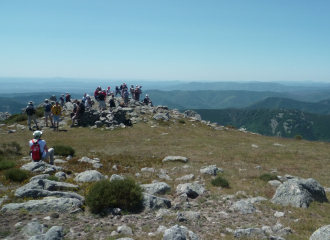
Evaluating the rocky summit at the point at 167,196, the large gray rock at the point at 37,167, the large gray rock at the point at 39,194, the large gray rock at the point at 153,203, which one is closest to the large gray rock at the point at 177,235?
the rocky summit at the point at 167,196

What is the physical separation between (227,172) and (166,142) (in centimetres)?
1142

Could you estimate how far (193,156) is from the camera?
66.5 feet

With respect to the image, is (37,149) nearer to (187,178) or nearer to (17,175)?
(17,175)

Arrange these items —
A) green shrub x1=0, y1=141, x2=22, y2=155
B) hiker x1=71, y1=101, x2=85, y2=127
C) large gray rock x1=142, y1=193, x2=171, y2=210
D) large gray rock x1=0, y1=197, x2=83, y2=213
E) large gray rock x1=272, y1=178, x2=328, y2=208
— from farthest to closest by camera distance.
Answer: hiker x1=71, y1=101, x2=85, y2=127 → green shrub x1=0, y1=141, x2=22, y2=155 → large gray rock x1=272, y1=178, x2=328, y2=208 → large gray rock x1=142, y1=193, x2=171, y2=210 → large gray rock x1=0, y1=197, x2=83, y2=213

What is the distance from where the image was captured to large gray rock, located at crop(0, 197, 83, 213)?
7.85 meters

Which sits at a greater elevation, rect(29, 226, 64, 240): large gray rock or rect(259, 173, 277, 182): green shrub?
rect(29, 226, 64, 240): large gray rock

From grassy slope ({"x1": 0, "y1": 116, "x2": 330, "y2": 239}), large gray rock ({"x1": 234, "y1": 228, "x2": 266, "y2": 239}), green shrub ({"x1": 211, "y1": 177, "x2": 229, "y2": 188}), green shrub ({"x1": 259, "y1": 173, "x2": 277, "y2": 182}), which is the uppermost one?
large gray rock ({"x1": 234, "y1": 228, "x2": 266, "y2": 239})

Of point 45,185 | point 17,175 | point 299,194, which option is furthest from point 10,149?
point 299,194

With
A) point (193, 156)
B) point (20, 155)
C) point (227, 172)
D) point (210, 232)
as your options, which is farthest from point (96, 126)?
point (210, 232)

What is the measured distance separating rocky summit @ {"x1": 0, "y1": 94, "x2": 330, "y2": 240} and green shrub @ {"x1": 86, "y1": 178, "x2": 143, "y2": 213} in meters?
0.05

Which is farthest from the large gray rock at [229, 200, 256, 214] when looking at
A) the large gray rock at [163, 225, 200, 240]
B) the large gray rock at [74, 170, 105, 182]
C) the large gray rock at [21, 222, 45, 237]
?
the large gray rock at [21, 222, 45, 237]

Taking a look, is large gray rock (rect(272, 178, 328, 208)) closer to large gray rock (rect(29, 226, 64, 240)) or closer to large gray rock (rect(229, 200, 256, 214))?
large gray rock (rect(229, 200, 256, 214))

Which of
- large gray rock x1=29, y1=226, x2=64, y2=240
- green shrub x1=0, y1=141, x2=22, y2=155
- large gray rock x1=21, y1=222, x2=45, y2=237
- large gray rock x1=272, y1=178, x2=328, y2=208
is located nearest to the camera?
large gray rock x1=29, y1=226, x2=64, y2=240

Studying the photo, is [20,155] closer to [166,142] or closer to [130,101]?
[166,142]
